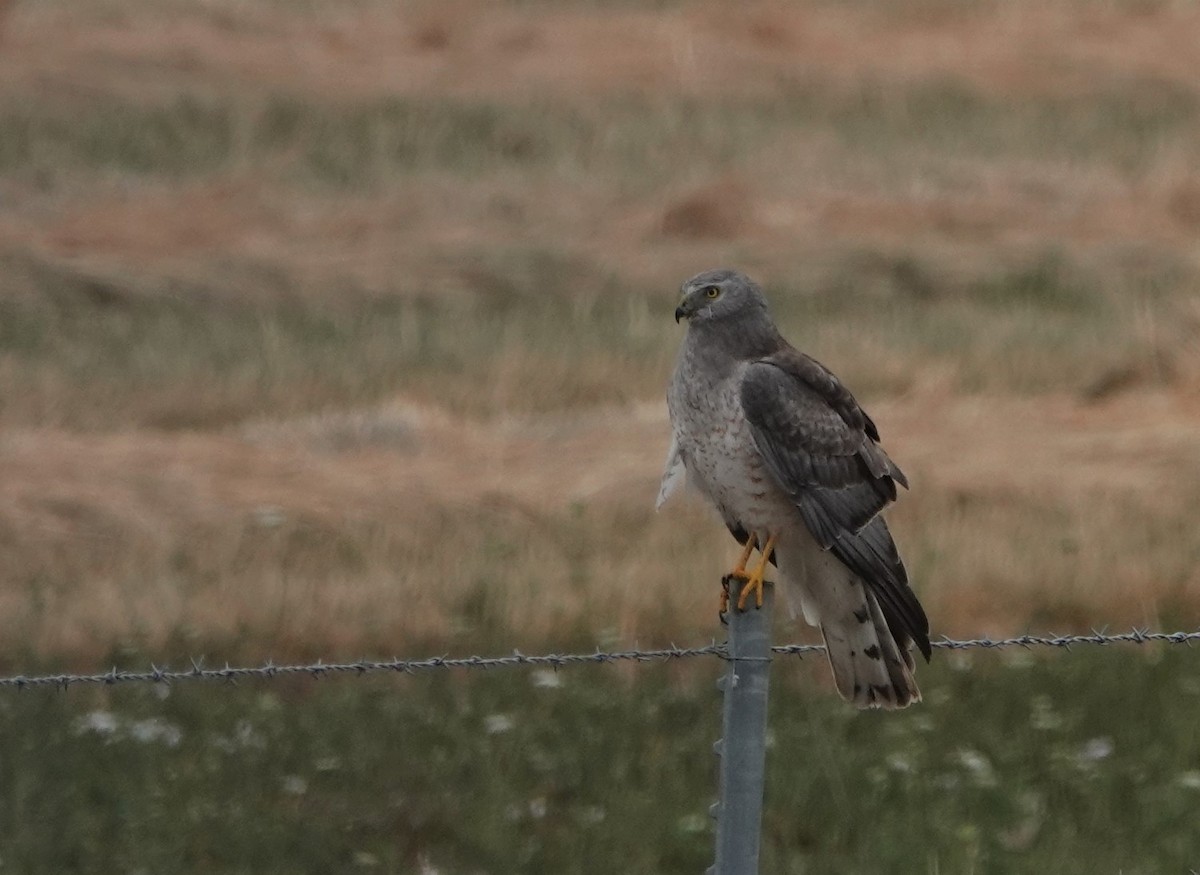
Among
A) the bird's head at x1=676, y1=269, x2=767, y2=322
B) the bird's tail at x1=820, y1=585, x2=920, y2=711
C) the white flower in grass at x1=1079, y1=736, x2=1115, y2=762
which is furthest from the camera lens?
the white flower in grass at x1=1079, y1=736, x2=1115, y2=762


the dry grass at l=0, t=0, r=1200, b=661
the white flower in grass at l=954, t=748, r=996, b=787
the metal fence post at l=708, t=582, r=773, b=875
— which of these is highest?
the dry grass at l=0, t=0, r=1200, b=661

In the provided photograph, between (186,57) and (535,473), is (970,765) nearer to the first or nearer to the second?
(535,473)

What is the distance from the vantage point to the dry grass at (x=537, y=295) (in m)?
9.80

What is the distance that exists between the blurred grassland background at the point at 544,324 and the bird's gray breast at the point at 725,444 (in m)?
1.03

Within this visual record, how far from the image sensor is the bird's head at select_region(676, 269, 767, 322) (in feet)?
21.7

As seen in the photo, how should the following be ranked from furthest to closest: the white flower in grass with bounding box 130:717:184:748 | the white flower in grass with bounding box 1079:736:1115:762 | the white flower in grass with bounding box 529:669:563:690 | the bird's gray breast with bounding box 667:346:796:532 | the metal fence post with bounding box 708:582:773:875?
the white flower in grass with bounding box 529:669:563:690 → the white flower in grass with bounding box 1079:736:1115:762 → the white flower in grass with bounding box 130:717:184:748 → the bird's gray breast with bounding box 667:346:796:532 → the metal fence post with bounding box 708:582:773:875

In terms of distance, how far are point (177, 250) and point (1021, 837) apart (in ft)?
46.4

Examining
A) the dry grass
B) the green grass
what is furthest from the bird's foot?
the dry grass

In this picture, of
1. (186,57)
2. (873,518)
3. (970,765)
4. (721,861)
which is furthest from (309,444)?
(186,57)

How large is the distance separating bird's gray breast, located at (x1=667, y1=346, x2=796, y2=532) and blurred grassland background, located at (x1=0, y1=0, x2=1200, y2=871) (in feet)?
3.38

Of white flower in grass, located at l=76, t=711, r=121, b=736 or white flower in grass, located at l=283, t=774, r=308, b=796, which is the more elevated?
white flower in grass, located at l=76, t=711, r=121, b=736

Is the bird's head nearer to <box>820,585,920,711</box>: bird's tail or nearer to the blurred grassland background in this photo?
<box>820,585,920,711</box>: bird's tail

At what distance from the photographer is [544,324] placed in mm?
17250

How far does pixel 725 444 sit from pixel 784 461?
196 millimetres
